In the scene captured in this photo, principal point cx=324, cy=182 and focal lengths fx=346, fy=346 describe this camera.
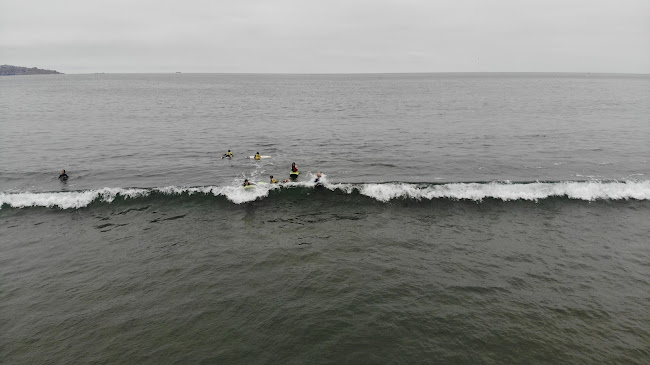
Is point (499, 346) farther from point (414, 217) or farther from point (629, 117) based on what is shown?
point (629, 117)

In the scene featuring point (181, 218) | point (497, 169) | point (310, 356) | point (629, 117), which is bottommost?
point (310, 356)

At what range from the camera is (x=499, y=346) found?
45.8ft

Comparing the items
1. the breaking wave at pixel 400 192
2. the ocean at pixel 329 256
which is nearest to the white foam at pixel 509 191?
the breaking wave at pixel 400 192

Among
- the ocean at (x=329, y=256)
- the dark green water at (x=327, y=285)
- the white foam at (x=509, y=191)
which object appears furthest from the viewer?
the white foam at (x=509, y=191)

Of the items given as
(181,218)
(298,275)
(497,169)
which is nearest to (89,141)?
(181,218)

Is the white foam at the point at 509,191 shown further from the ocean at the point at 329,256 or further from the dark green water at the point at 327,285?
the dark green water at the point at 327,285

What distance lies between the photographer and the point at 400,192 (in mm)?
30203

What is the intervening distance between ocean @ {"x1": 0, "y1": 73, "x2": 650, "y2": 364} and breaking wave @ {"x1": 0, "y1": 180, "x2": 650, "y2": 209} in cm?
17

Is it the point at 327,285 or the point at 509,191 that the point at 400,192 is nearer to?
the point at 509,191

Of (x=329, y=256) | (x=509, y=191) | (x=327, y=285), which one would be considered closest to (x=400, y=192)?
(x=509, y=191)

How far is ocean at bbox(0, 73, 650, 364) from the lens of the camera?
14.2m

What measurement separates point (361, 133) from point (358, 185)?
25.4 m

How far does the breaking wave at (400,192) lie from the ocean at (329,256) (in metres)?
0.17

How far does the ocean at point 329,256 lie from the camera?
14.2m
